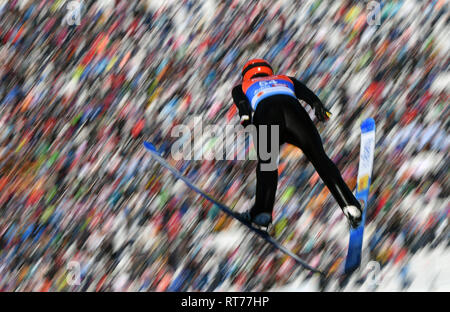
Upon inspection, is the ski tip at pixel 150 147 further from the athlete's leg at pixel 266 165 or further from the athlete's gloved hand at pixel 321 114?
the athlete's gloved hand at pixel 321 114

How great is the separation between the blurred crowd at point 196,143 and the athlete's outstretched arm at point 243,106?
1.03 metres

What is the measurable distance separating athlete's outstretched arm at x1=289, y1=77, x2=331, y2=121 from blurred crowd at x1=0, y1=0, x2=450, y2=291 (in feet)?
2.77

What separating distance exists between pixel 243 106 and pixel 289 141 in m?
0.48

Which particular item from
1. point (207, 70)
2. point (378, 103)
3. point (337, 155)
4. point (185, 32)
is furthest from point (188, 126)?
point (378, 103)

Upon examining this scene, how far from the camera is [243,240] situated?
513 centimetres

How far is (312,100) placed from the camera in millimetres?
4633

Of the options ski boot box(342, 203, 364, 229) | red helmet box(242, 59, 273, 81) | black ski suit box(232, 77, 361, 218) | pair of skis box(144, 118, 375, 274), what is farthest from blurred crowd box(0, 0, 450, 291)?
red helmet box(242, 59, 273, 81)

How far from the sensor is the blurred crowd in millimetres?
5047

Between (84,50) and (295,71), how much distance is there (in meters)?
2.44

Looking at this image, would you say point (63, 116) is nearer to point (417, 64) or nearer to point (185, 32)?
point (185, 32)

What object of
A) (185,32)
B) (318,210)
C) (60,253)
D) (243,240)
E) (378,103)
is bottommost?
(60,253)
